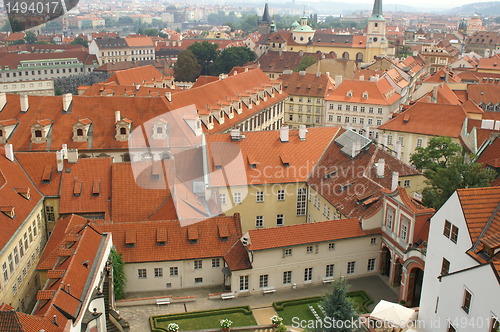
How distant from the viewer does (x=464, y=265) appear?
27.0 metres

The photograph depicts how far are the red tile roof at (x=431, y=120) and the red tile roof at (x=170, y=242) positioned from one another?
1317 inches

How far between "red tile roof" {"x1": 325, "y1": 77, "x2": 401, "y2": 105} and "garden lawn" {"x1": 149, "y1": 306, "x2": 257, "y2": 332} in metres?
51.9

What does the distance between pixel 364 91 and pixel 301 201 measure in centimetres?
3831

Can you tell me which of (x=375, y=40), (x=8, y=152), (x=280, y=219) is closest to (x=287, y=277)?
(x=280, y=219)

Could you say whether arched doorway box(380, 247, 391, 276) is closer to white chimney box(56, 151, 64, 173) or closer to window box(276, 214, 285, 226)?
window box(276, 214, 285, 226)

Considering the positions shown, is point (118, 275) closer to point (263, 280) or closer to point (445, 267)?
point (263, 280)

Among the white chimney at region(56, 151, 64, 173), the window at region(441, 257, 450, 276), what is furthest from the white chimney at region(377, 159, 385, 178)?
the white chimney at region(56, 151, 64, 173)

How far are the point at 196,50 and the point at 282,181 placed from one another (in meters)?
99.8

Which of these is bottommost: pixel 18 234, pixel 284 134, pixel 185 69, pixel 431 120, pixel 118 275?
pixel 118 275

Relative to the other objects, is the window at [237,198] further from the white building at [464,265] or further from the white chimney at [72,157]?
the white building at [464,265]

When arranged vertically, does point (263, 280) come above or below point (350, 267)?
below

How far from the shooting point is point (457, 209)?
27.7m

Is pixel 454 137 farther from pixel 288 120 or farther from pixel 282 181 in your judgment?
pixel 288 120

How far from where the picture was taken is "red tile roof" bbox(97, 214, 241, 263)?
39438mm
